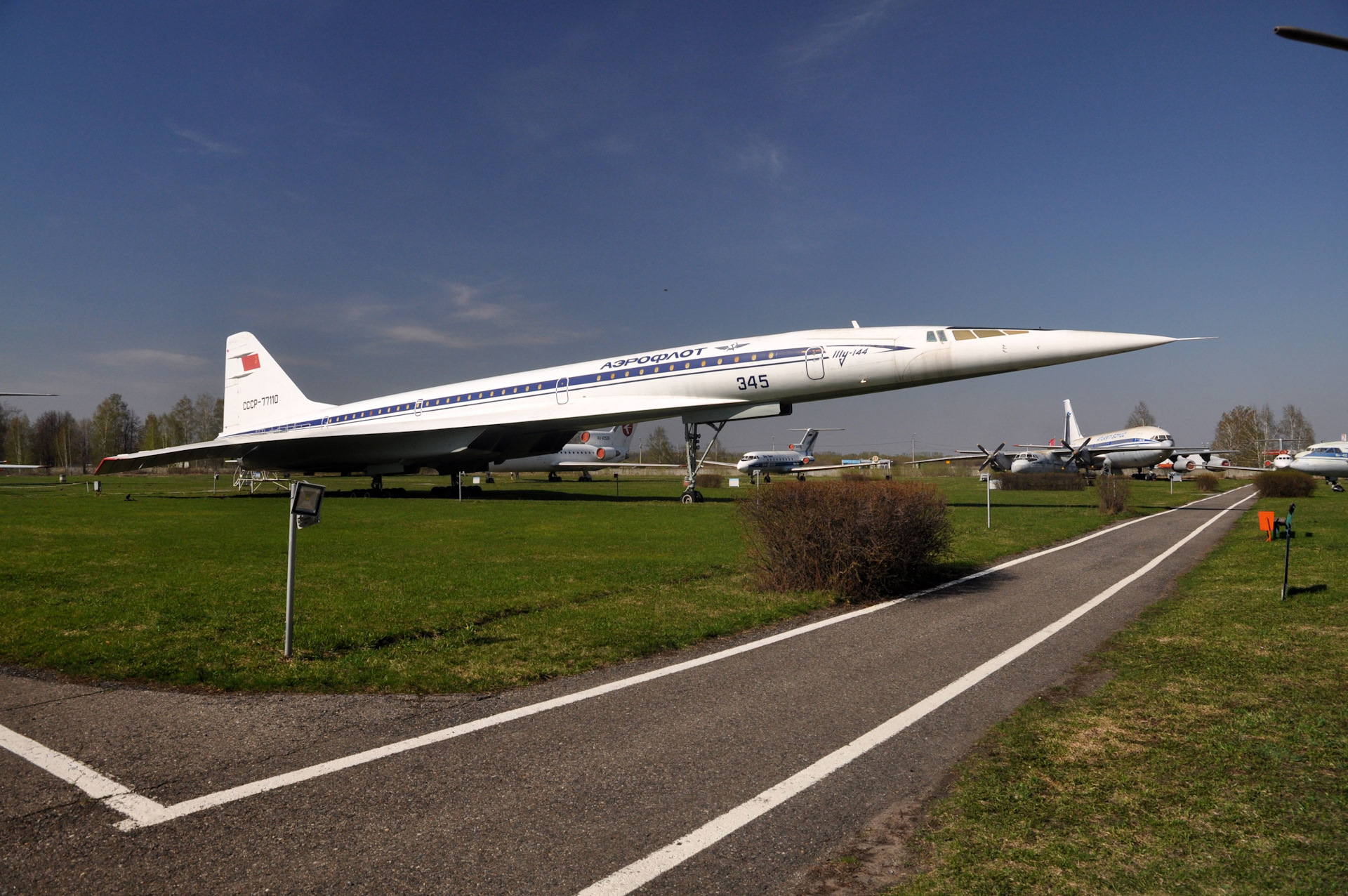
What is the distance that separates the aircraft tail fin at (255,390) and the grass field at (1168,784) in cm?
3599

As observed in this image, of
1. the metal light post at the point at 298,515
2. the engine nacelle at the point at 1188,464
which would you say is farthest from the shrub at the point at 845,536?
the engine nacelle at the point at 1188,464

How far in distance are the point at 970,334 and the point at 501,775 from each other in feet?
63.8

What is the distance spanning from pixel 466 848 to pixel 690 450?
74.1ft

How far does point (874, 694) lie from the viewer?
213 inches

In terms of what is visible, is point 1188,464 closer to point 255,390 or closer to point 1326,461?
point 1326,461

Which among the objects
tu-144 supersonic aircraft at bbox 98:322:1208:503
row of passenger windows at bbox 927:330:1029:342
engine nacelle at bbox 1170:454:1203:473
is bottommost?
engine nacelle at bbox 1170:454:1203:473

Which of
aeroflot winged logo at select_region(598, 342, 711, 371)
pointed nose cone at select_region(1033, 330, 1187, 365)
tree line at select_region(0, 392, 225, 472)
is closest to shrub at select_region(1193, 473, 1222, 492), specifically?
pointed nose cone at select_region(1033, 330, 1187, 365)

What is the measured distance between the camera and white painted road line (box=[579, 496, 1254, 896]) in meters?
2.94

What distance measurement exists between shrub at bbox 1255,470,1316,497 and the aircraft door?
27634mm

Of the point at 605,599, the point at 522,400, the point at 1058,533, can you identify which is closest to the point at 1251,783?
the point at 605,599

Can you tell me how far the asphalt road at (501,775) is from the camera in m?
3.02

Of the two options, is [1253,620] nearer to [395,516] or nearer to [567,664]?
[567,664]

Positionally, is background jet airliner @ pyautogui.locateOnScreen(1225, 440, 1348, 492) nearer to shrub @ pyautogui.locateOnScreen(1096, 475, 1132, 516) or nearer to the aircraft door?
shrub @ pyautogui.locateOnScreen(1096, 475, 1132, 516)

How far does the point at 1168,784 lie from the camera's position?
3801 millimetres
